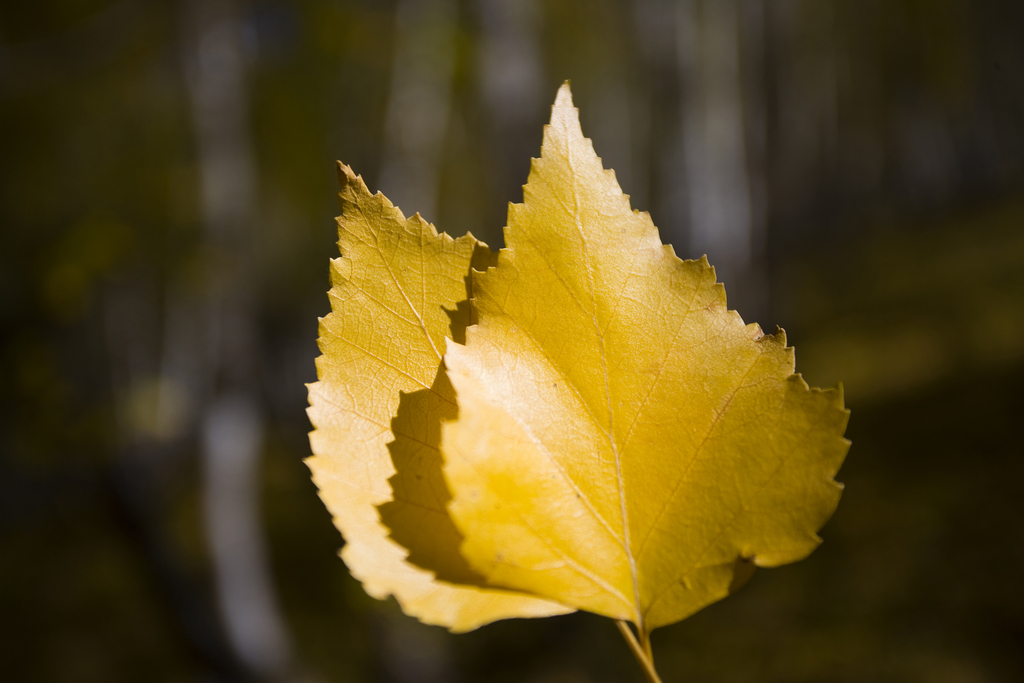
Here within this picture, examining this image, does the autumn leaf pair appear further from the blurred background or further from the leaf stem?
the blurred background

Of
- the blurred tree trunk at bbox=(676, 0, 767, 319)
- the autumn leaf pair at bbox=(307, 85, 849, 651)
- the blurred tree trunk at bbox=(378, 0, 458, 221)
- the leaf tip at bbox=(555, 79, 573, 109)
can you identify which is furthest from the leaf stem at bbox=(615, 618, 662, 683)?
the blurred tree trunk at bbox=(676, 0, 767, 319)

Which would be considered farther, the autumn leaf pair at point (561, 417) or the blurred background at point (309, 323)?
the blurred background at point (309, 323)

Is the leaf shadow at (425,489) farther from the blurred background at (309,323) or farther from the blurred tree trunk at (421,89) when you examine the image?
the blurred tree trunk at (421,89)

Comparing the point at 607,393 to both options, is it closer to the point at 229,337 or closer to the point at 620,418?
the point at 620,418

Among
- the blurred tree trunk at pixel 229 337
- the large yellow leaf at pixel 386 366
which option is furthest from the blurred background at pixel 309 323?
the large yellow leaf at pixel 386 366

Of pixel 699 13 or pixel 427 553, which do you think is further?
pixel 699 13

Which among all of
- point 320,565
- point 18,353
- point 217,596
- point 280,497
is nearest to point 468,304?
point 217,596

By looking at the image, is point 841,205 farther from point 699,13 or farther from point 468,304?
point 468,304
